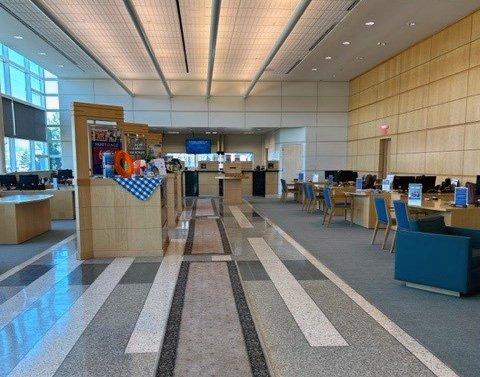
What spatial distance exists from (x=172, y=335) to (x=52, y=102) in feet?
48.9

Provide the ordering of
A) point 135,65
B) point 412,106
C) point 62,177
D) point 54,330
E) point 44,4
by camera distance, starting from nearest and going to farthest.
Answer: point 54,330 < point 44,4 < point 412,106 < point 62,177 < point 135,65

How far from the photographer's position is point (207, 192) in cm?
1499

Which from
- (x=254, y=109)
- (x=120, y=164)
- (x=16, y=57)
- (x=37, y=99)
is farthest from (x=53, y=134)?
(x=120, y=164)

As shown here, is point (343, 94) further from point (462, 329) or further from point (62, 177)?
point (462, 329)

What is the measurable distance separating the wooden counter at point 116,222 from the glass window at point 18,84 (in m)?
9.46

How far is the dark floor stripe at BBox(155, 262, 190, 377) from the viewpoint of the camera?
2.34 metres

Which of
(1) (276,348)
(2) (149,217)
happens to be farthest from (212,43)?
(1) (276,348)

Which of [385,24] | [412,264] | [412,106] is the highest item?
[385,24]

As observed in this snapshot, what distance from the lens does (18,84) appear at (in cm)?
1222

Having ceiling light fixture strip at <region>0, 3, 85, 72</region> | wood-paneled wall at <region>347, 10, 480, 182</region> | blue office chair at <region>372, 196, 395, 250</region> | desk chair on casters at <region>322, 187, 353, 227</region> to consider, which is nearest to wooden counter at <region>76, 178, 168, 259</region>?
blue office chair at <region>372, 196, 395, 250</region>

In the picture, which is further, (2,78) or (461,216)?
(2,78)

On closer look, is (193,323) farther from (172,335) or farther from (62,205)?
(62,205)

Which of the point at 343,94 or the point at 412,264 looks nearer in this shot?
the point at 412,264

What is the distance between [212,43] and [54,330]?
7.70 metres
